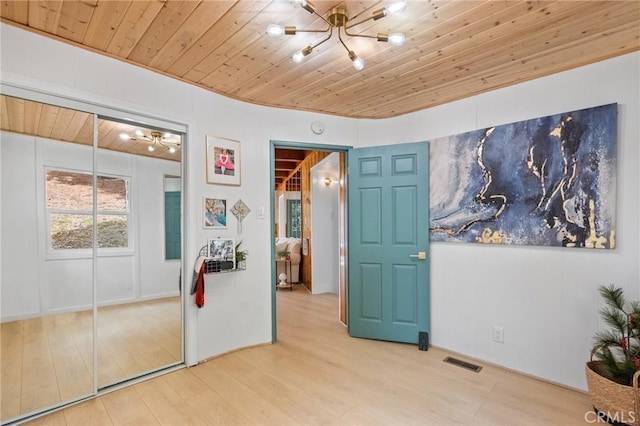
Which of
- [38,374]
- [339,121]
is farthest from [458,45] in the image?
[38,374]

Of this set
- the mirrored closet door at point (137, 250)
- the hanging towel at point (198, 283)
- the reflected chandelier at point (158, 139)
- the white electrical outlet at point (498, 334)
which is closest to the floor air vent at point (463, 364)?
the white electrical outlet at point (498, 334)

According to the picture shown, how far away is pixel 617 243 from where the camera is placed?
2268 mm

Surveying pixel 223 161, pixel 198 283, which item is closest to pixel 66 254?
pixel 198 283

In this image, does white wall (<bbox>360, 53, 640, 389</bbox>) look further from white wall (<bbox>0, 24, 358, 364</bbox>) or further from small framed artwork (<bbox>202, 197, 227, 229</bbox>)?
small framed artwork (<bbox>202, 197, 227, 229</bbox>)

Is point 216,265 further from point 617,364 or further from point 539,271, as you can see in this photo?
point 617,364

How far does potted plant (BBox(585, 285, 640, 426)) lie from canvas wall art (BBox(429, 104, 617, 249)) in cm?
45

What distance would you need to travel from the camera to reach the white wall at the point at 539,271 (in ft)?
7.35

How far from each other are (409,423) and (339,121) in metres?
2.98

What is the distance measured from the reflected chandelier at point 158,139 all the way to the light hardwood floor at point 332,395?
199 centimetres

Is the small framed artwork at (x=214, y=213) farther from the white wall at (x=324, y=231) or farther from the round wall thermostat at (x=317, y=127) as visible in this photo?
the white wall at (x=324, y=231)


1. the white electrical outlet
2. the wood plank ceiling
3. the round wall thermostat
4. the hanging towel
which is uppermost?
the wood plank ceiling

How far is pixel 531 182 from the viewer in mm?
2646

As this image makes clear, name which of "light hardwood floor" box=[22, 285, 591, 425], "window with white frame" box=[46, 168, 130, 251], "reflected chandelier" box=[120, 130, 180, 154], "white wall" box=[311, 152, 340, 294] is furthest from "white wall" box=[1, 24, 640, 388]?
"white wall" box=[311, 152, 340, 294]

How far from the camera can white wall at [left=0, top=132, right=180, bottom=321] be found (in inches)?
81.7
